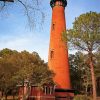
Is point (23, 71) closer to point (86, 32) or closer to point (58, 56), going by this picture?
point (58, 56)

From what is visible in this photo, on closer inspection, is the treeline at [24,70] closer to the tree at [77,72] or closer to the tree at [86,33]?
the tree at [86,33]

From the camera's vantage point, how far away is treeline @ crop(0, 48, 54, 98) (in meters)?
42.9

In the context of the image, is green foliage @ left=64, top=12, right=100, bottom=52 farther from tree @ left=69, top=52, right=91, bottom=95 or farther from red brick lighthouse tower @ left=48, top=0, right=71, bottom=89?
tree @ left=69, top=52, right=91, bottom=95

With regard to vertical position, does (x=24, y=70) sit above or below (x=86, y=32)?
below

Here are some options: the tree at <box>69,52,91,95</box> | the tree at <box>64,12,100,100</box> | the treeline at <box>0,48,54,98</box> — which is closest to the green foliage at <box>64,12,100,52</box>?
the tree at <box>64,12,100,100</box>

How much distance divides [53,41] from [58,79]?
6.86m

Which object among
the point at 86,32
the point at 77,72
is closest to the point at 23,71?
the point at 86,32

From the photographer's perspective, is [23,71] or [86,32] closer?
[86,32]

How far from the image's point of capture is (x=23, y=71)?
142ft

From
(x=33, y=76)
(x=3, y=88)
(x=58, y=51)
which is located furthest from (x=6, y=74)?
(x=58, y=51)

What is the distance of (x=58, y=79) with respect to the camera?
153 feet

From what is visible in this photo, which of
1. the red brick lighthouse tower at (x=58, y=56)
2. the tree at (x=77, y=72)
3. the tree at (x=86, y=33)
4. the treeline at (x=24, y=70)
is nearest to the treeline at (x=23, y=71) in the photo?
the treeline at (x=24, y=70)

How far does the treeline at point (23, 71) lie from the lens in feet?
141

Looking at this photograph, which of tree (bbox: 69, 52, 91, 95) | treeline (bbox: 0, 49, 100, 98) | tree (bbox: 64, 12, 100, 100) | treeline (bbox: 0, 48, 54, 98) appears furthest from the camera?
tree (bbox: 69, 52, 91, 95)
